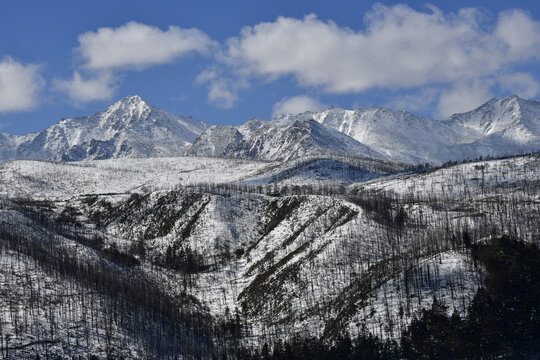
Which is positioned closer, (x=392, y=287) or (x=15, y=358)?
(x=15, y=358)

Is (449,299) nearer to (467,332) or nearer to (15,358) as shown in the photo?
(467,332)

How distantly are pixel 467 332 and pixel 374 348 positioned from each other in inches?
897

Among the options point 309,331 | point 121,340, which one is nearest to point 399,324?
point 309,331

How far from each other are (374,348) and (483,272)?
43.1 meters

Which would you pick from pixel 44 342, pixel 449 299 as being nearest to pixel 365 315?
pixel 449 299

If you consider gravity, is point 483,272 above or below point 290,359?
above

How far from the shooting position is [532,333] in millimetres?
167000

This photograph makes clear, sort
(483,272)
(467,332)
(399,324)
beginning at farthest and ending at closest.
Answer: (483,272), (399,324), (467,332)

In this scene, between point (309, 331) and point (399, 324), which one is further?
point (309, 331)

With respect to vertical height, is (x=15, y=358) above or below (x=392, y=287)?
below

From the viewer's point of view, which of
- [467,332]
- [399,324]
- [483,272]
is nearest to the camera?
[467,332]

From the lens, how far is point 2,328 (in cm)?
17925

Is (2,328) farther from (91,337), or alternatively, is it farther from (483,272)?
(483,272)

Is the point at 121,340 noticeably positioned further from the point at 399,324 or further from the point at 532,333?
the point at 532,333
